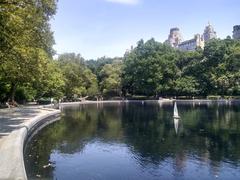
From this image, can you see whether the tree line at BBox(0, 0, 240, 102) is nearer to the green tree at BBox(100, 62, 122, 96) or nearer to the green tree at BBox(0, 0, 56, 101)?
the green tree at BBox(100, 62, 122, 96)

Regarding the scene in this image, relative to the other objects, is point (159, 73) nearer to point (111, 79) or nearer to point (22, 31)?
point (111, 79)

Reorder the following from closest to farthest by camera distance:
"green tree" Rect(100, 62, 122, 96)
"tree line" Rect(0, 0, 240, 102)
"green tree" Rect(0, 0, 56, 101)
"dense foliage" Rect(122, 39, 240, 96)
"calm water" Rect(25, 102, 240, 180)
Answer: "calm water" Rect(25, 102, 240, 180), "green tree" Rect(0, 0, 56, 101), "tree line" Rect(0, 0, 240, 102), "dense foliage" Rect(122, 39, 240, 96), "green tree" Rect(100, 62, 122, 96)

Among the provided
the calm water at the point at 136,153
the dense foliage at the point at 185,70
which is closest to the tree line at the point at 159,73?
the dense foliage at the point at 185,70

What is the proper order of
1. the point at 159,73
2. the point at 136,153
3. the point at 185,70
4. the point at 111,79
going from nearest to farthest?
the point at 136,153 → the point at 159,73 → the point at 185,70 → the point at 111,79

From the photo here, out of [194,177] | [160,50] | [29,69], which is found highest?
[160,50]

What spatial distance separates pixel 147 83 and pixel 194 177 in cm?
9376

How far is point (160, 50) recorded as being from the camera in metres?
120

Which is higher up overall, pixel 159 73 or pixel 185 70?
pixel 185 70

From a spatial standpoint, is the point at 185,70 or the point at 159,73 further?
the point at 185,70

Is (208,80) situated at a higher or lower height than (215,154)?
higher

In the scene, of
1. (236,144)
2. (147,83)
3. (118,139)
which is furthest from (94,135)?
(147,83)

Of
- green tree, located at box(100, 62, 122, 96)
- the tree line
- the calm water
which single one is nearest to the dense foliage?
the tree line

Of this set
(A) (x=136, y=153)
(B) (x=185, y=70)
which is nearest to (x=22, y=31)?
(A) (x=136, y=153)

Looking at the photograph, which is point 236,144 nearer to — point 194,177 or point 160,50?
point 194,177
